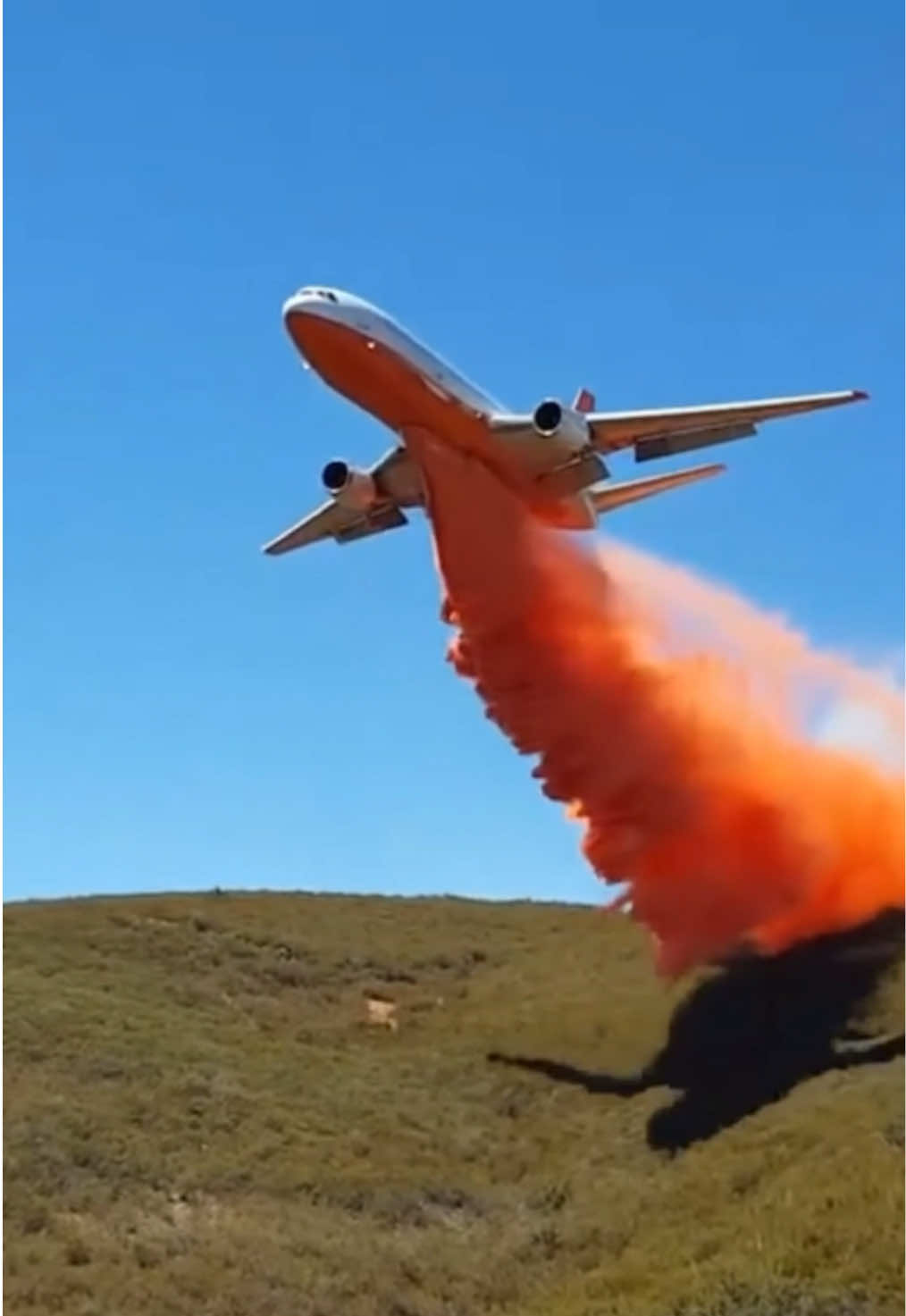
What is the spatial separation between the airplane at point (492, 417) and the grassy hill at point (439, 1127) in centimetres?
1183

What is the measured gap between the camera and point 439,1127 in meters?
36.6

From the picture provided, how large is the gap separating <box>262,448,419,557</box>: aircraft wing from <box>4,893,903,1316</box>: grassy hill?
10843 millimetres

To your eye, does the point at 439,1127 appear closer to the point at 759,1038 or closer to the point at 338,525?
the point at 759,1038

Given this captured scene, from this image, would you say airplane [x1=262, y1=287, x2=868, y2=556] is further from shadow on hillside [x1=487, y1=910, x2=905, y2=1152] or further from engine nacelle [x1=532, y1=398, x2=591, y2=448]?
shadow on hillside [x1=487, y1=910, x2=905, y2=1152]

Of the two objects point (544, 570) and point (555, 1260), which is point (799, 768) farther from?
point (555, 1260)

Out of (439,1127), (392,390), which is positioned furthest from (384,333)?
(439,1127)

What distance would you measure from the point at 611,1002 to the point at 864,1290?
1838 cm

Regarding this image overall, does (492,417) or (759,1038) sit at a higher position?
(492,417)

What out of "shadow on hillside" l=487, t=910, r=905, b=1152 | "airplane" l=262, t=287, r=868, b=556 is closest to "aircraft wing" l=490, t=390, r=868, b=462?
"airplane" l=262, t=287, r=868, b=556

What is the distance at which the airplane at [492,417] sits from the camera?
36094 mm

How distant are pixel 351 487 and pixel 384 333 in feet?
21.5

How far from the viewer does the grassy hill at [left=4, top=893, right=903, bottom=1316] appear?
27344mm

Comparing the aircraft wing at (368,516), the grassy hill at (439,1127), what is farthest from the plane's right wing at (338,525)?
the grassy hill at (439,1127)

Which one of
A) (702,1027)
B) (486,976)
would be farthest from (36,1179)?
(486,976)
